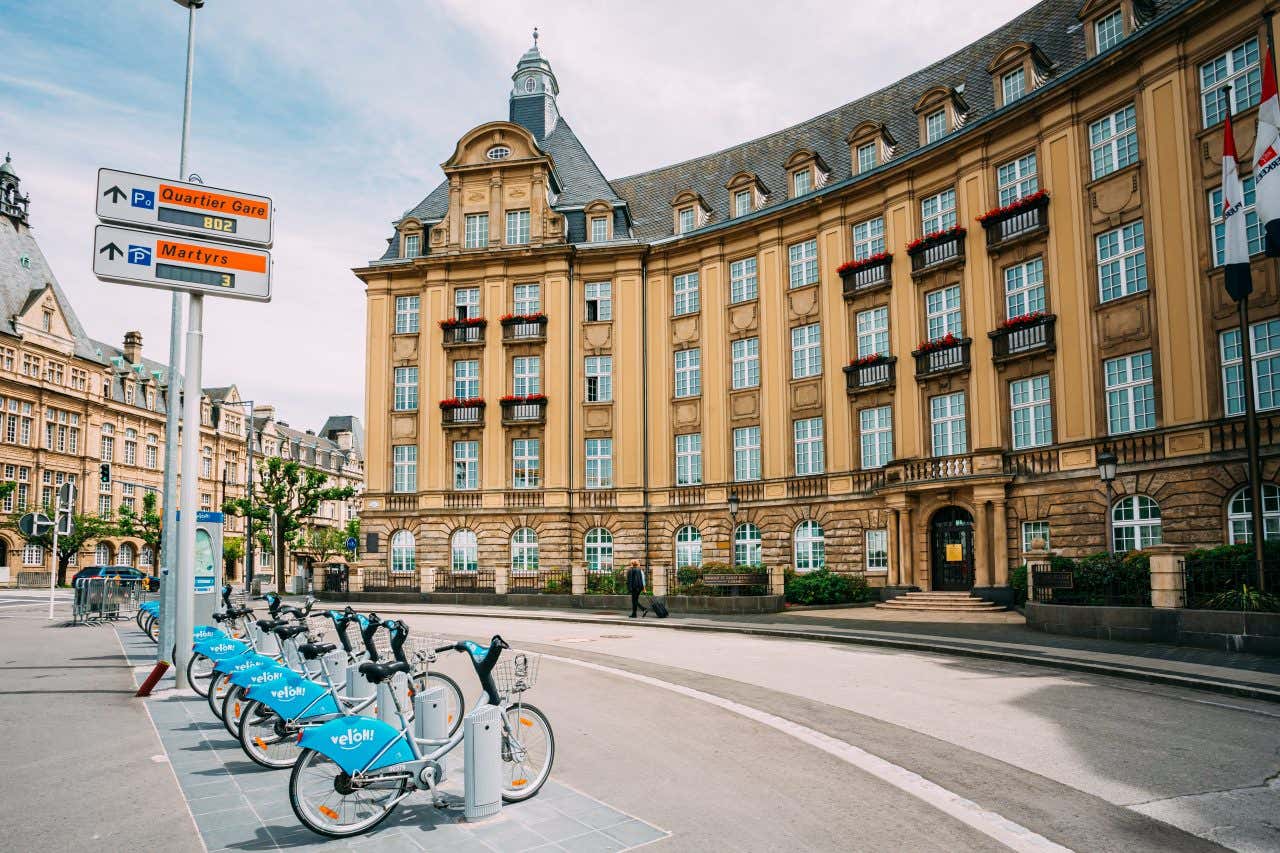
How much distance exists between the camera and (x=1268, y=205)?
16125 mm

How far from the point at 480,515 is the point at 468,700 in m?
27.9

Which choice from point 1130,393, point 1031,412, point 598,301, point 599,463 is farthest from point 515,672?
point 598,301

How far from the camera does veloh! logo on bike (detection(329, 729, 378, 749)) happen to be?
5934 millimetres

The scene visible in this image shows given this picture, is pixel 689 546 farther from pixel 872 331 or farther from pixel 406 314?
pixel 406 314

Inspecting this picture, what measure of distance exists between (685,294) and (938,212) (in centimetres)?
1139

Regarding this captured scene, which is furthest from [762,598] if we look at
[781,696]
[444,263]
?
[444,263]

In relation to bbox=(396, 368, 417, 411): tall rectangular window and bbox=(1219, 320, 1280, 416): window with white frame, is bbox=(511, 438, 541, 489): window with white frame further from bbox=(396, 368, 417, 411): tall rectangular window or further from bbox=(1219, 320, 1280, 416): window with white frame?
bbox=(1219, 320, 1280, 416): window with white frame

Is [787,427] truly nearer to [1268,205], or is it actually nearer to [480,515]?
[480,515]

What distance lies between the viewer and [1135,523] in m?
24.4

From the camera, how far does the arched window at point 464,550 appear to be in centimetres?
3897

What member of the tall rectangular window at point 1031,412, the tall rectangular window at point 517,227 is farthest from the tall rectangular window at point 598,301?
the tall rectangular window at point 1031,412

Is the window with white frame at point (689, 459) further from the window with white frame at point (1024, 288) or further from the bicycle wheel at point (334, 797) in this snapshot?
the bicycle wheel at point (334, 797)

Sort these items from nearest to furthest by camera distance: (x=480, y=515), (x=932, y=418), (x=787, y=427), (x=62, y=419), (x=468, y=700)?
(x=468, y=700) → (x=932, y=418) → (x=787, y=427) → (x=480, y=515) → (x=62, y=419)

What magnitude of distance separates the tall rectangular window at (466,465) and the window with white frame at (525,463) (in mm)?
1689
